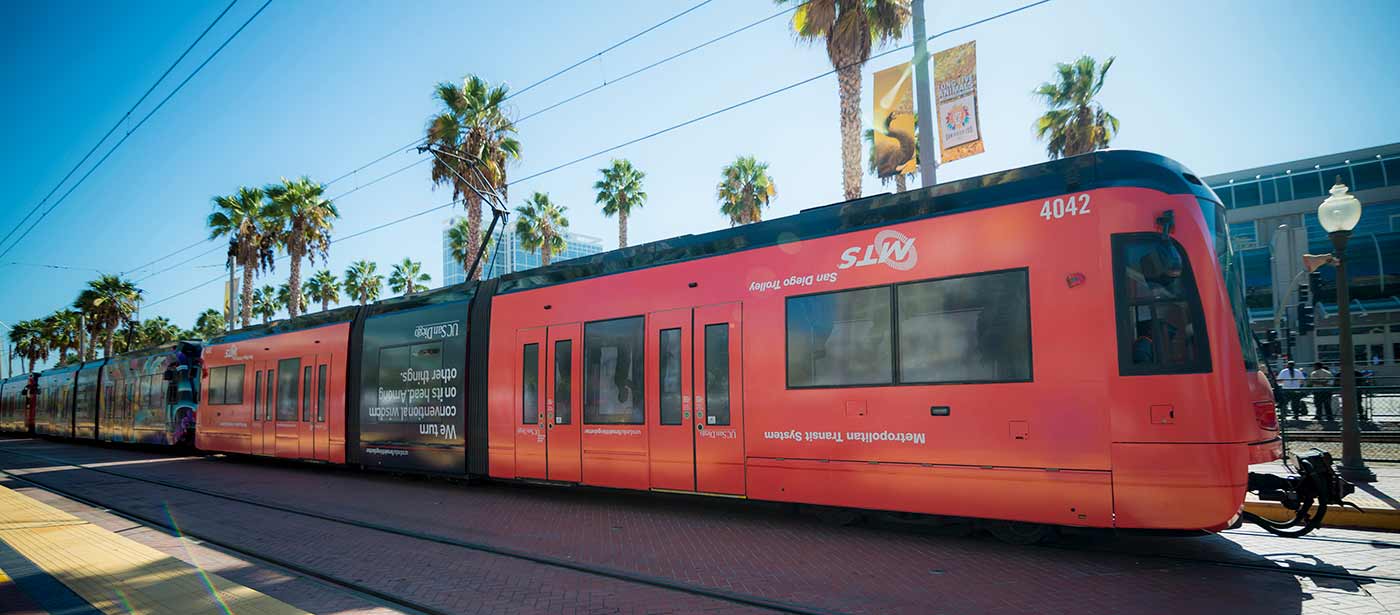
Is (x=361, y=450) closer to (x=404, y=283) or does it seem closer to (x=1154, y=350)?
(x=1154, y=350)

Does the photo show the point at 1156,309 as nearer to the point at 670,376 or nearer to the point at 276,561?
the point at 670,376

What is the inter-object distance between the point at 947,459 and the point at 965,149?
616 cm

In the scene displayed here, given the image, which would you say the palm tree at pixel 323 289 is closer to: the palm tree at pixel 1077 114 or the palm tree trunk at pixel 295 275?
the palm tree trunk at pixel 295 275

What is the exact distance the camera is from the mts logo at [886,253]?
7.59 m

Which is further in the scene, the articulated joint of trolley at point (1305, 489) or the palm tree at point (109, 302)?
the palm tree at point (109, 302)

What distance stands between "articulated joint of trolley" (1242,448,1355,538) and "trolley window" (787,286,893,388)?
127 inches

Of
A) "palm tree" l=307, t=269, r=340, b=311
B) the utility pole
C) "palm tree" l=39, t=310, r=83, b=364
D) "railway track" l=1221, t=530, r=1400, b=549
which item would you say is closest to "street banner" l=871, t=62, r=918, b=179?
the utility pole

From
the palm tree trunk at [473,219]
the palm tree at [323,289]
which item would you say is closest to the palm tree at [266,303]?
the palm tree at [323,289]

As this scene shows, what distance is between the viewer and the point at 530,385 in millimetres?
11547

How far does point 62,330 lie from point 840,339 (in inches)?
3426

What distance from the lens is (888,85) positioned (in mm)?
12305

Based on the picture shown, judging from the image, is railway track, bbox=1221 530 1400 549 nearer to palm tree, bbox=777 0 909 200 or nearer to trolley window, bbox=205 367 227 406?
Result: palm tree, bbox=777 0 909 200

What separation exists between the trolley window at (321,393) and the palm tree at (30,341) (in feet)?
266

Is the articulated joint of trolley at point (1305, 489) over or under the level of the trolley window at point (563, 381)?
under
